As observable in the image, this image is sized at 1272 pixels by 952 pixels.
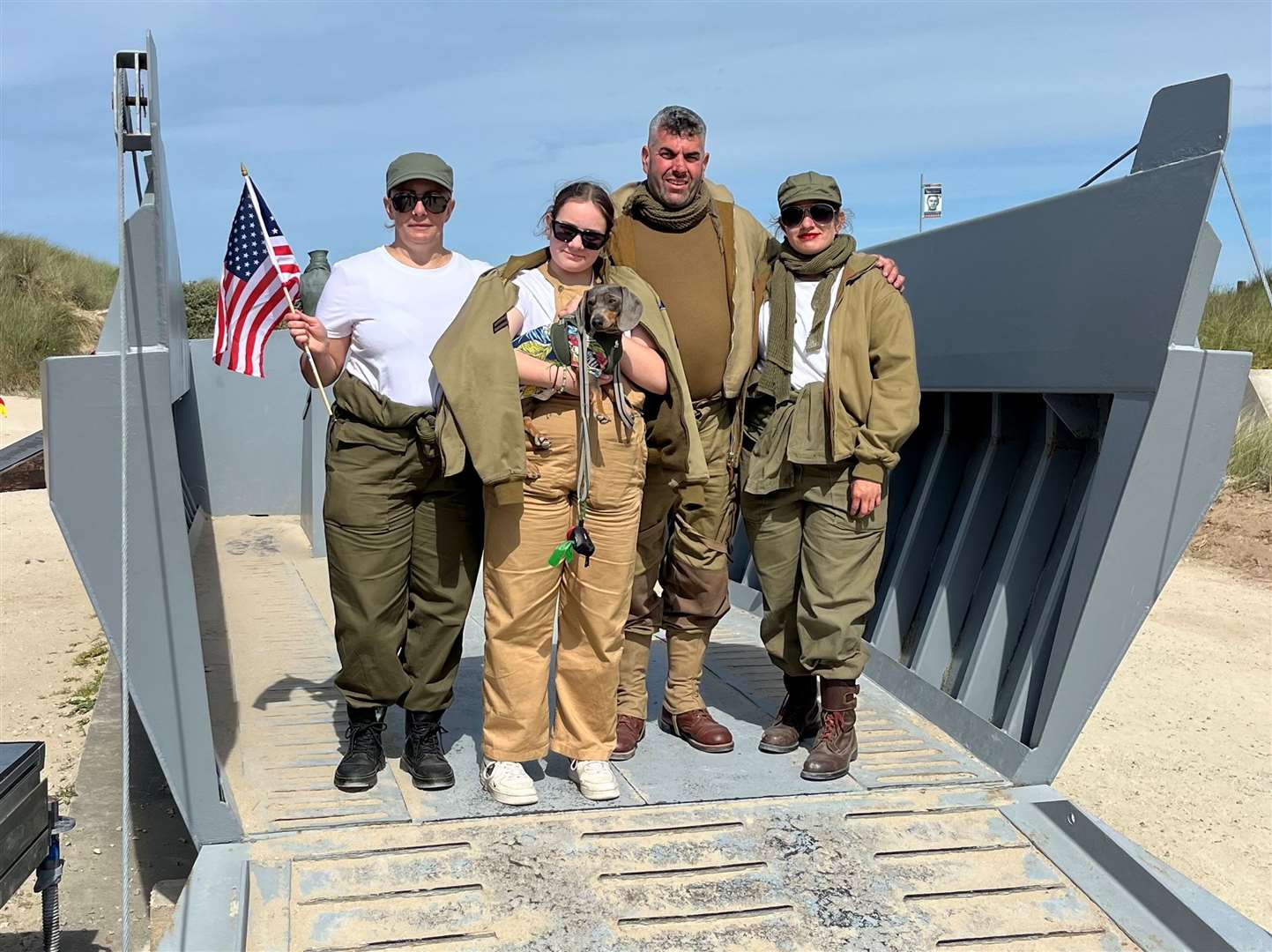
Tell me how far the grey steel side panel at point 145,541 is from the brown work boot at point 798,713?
73.6 inches

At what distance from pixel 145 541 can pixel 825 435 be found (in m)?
2.03

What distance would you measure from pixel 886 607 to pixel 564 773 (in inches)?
80.4

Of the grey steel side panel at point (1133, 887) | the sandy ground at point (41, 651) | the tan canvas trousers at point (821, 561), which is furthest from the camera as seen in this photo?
the sandy ground at point (41, 651)

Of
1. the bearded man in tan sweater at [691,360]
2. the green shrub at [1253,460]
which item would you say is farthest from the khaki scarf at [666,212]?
the green shrub at [1253,460]

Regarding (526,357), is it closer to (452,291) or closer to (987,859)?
(452,291)

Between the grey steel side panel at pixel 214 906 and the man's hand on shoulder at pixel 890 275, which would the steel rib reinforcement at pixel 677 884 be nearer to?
the grey steel side panel at pixel 214 906

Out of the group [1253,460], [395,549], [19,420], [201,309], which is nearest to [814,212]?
[395,549]

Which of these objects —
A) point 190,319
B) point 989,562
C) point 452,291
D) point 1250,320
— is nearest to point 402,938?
point 452,291

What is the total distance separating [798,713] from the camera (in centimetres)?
439

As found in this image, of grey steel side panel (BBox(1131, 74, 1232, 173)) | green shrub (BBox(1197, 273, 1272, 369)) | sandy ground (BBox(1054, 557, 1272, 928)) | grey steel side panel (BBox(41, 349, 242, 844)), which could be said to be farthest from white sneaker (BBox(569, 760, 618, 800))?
green shrub (BBox(1197, 273, 1272, 369))

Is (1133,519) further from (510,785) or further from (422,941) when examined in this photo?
(422,941)

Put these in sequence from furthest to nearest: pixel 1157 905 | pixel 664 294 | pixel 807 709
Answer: pixel 807 709 < pixel 664 294 < pixel 1157 905

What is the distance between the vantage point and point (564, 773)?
158 inches

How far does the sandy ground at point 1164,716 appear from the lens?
17.3 feet
